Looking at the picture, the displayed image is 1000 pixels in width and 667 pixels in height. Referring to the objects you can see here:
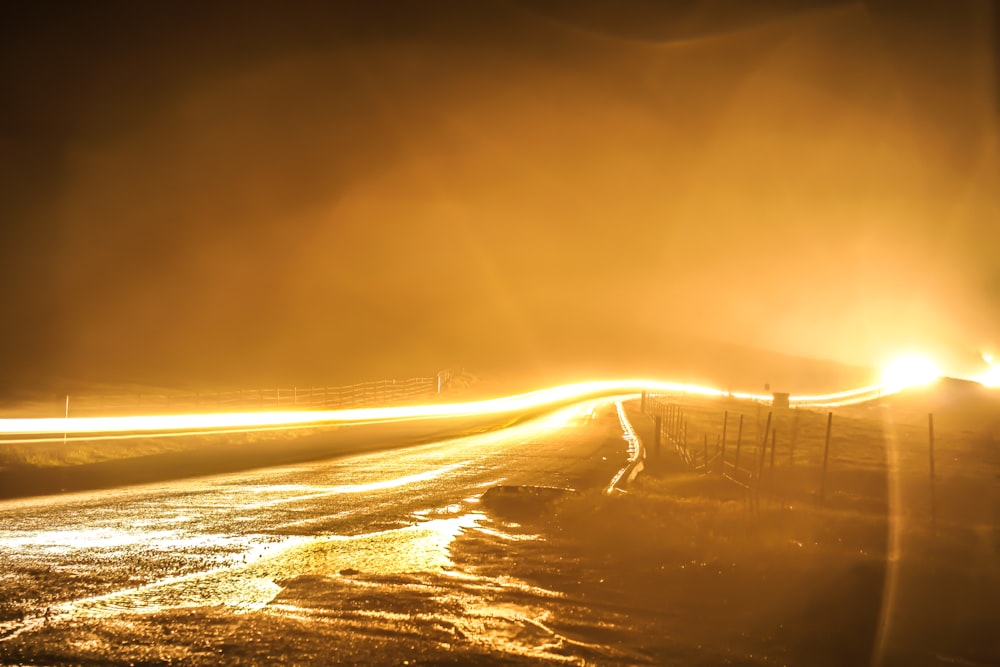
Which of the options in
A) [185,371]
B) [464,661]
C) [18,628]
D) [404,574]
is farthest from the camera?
[185,371]

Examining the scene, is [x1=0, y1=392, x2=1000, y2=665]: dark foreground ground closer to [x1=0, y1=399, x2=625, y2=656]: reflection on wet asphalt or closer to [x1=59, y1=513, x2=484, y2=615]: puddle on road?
[x1=59, y1=513, x2=484, y2=615]: puddle on road

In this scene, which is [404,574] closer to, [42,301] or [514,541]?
[514,541]

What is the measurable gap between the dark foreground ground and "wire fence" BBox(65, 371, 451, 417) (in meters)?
31.6

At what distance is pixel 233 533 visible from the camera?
41.7 feet

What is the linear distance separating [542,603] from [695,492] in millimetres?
10868

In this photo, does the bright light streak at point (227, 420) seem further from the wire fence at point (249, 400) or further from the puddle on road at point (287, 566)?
the puddle on road at point (287, 566)

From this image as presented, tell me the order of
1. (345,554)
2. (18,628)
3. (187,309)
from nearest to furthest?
1. (18,628)
2. (345,554)
3. (187,309)

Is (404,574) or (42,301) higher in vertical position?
(42,301)


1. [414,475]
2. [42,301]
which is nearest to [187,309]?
[42,301]

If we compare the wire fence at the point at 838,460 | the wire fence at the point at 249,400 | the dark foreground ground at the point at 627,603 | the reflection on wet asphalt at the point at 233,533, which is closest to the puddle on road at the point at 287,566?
the reflection on wet asphalt at the point at 233,533

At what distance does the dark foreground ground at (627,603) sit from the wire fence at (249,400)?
31573 millimetres

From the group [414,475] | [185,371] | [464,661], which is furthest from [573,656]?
[185,371]

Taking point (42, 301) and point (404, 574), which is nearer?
point (404, 574)

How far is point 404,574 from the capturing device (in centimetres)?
1009
